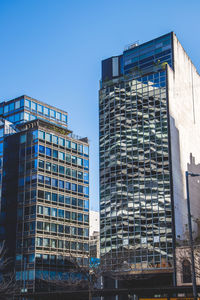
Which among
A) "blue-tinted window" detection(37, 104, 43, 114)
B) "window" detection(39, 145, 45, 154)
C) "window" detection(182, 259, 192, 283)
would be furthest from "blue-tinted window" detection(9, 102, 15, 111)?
"window" detection(182, 259, 192, 283)

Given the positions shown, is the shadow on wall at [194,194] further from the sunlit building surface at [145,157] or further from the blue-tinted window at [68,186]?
the blue-tinted window at [68,186]

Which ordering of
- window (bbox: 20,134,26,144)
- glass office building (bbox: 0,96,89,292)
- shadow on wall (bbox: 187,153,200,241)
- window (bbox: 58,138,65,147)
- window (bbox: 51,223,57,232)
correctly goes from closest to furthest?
shadow on wall (bbox: 187,153,200,241) → glass office building (bbox: 0,96,89,292) → window (bbox: 51,223,57,232) → window (bbox: 20,134,26,144) → window (bbox: 58,138,65,147)

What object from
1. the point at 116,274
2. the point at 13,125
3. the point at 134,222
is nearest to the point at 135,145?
the point at 134,222

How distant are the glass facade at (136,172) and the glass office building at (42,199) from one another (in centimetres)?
1117

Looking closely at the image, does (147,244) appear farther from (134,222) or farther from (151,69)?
(151,69)

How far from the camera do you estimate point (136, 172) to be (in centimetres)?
8100

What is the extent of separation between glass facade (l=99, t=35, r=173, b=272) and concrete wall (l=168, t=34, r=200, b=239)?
80.1 inches

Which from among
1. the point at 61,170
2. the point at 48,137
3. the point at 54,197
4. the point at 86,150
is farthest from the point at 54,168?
the point at 86,150

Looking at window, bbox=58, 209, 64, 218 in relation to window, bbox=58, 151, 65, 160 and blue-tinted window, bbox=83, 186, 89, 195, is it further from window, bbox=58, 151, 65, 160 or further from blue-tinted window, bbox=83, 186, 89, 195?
window, bbox=58, 151, 65, 160

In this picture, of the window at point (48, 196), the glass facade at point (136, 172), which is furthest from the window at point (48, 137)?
the glass facade at point (136, 172)

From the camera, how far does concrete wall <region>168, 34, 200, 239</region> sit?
7962cm

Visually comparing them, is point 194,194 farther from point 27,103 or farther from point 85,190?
point 27,103

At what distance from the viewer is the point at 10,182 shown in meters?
93.7

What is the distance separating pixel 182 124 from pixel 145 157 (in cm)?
1237
